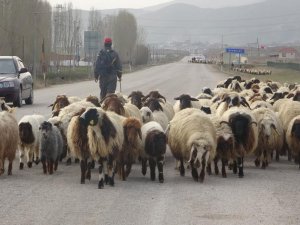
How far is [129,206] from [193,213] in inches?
37.8

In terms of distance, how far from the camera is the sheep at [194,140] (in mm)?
12258

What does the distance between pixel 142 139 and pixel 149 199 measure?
234 centimetres

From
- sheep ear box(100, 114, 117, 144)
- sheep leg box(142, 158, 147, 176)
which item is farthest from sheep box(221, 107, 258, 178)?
sheep ear box(100, 114, 117, 144)

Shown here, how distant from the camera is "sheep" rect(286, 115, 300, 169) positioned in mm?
14055

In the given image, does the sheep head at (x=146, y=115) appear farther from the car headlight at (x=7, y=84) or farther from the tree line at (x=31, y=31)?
the tree line at (x=31, y=31)

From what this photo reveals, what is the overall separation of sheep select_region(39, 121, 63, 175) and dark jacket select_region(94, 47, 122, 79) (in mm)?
6036

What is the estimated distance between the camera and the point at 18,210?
9.53 m

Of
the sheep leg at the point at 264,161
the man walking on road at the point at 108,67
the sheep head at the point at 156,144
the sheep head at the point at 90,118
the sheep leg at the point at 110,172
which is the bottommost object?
the sheep leg at the point at 264,161

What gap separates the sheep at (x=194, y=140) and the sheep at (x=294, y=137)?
2040mm

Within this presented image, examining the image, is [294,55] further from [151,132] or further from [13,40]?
[151,132]

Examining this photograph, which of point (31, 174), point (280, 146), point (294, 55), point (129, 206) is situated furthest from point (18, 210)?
point (294, 55)

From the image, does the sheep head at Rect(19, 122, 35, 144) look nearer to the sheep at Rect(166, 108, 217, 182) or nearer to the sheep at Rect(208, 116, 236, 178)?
the sheep at Rect(166, 108, 217, 182)

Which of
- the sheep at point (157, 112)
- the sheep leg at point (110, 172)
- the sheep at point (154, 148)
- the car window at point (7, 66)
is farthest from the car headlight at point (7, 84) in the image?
the sheep leg at point (110, 172)

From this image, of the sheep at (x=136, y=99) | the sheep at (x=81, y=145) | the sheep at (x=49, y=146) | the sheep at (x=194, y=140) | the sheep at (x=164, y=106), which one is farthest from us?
the sheep at (x=136, y=99)
